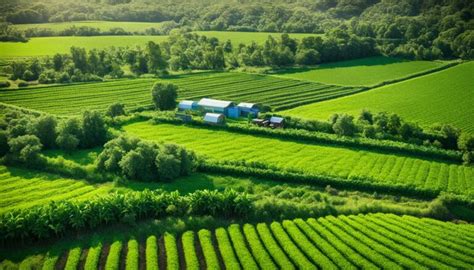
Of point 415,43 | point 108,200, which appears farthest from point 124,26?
point 108,200

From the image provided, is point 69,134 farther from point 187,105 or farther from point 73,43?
point 73,43

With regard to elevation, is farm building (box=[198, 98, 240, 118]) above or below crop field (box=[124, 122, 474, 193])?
above

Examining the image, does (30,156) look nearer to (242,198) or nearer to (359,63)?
(242,198)

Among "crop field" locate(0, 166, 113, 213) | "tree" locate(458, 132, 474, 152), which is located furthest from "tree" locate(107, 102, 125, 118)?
"tree" locate(458, 132, 474, 152)

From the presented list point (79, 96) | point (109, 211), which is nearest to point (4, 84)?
point (79, 96)

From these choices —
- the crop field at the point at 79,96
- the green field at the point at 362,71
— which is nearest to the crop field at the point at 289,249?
the crop field at the point at 79,96

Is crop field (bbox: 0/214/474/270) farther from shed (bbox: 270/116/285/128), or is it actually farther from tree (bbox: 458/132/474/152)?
shed (bbox: 270/116/285/128)
